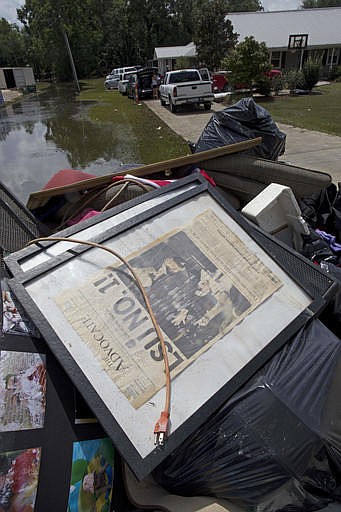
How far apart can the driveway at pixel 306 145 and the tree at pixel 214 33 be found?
13.9 m

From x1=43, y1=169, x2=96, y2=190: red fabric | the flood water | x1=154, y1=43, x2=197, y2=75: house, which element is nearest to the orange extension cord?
x1=43, y1=169, x2=96, y2=190: red fabric

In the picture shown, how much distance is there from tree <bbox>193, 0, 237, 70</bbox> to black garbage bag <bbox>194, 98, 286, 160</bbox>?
912 inches

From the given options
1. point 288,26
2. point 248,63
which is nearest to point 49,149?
point 248,63

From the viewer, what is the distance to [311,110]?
1277cm

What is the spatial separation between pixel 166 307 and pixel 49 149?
9.03 m

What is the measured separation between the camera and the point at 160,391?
51.6 inches

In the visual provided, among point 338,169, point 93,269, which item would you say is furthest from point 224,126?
point 338,169

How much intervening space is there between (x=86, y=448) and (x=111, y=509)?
0.27 m

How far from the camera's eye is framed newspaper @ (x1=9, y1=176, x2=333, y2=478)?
4.21 ft

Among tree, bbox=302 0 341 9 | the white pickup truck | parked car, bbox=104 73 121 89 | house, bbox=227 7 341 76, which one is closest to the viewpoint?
the white pickup truck

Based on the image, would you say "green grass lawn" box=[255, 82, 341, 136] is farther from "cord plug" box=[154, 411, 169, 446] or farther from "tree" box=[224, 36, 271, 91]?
"cord plug" box=[154, 411, 169, 446]

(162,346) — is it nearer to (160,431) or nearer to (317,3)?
(160,431)

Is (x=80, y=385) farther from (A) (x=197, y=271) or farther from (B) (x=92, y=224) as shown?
(B) (x=92, y=224)

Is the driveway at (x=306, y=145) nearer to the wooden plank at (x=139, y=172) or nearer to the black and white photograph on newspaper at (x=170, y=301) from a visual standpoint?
the wooden plank at (x=139, y=172)
